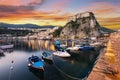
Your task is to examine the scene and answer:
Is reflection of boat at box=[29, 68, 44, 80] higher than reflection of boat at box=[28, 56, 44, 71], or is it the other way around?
reflection of boat at box=[28, 56, 44, 71]

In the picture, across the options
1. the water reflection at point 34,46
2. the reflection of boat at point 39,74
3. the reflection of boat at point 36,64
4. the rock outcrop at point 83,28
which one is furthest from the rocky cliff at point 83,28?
the reflection of boat at point 39,74

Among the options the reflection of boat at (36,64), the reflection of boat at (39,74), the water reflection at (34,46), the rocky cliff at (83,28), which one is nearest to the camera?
the reflection of boat at (39,74)

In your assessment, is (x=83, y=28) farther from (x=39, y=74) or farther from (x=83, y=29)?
(x=39, y=74)

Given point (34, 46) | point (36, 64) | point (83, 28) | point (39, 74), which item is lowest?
point (34, 46)

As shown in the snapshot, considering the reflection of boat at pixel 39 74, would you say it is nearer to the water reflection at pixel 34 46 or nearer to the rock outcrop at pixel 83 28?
the water reflection at pixel 34 46

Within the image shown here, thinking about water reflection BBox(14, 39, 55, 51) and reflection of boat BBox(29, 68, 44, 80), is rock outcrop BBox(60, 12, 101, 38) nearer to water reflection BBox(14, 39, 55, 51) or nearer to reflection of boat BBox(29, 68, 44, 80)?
water reflection BBox(14, 39, 55, 51)

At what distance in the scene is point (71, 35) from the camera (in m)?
186

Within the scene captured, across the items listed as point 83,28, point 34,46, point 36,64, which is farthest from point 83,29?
point 36,64

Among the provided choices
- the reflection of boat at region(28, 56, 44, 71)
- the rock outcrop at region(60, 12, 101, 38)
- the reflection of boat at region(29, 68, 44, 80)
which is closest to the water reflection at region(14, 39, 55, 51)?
the reflection of boat at region(28, 56, 44, 71)

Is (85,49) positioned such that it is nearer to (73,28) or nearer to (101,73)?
(101,73)

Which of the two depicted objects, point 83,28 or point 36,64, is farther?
point 83,28

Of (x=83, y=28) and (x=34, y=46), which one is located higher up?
(x=83, y=28)

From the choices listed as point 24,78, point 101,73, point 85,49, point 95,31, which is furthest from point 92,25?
point 101,73

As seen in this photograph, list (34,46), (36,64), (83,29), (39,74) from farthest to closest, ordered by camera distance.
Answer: (83,29) < (34,46) < (36,64) < (39,74)
